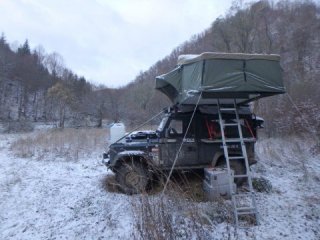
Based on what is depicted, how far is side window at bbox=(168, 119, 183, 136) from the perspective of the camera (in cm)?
735

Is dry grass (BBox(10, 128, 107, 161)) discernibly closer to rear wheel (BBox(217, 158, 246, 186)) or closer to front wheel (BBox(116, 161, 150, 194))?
front wheel (BBox(116, 161, 150, 194))

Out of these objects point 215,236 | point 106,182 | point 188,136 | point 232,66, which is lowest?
point 215,236

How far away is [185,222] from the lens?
465cm

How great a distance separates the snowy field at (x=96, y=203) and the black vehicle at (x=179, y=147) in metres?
0.68

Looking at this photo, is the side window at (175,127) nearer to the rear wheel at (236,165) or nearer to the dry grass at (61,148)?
the rear wheel at (236,165)

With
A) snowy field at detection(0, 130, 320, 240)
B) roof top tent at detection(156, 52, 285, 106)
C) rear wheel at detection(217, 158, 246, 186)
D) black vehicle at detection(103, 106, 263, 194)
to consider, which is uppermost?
roof top tent at detection(156, 52, 285, 106)

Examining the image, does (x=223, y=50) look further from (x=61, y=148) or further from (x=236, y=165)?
Answer: (x=236, y=165)

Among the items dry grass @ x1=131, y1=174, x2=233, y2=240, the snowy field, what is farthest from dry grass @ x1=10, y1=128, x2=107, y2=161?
dry grass @ x1=131, y1=174, x2=233, y2=240

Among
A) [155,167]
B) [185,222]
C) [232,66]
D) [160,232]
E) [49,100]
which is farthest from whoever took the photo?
[49,100]

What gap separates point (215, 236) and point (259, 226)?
0.96 meters

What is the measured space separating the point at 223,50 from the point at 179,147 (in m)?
20.4

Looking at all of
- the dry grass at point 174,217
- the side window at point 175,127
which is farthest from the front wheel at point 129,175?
the dry grass at point 174,217

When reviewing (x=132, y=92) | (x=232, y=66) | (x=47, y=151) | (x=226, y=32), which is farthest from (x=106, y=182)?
(x=132, y=92)

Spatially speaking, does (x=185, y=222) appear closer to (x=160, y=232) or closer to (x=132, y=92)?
(x=160, y=232)
